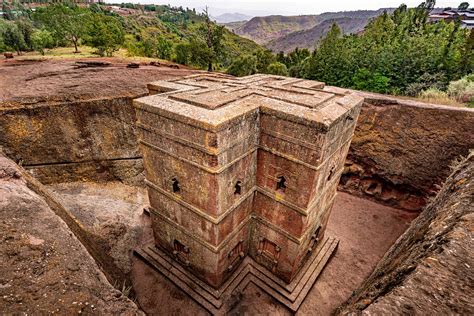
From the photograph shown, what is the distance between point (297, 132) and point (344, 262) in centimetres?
738

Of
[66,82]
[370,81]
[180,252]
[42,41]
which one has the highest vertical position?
[42,41]

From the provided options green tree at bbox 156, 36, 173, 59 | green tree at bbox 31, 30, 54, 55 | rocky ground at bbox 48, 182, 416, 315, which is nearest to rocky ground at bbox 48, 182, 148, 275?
rocky ground at bbox 48, 182, 416, 315

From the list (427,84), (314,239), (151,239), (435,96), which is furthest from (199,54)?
(314,239)

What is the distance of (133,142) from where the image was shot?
1295 cm

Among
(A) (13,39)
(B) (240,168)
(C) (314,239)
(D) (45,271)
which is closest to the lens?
(D) (45,271)

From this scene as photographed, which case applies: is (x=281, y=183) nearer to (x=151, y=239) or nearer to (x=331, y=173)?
(x=331, y=173)

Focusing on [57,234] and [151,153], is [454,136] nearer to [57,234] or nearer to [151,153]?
[151,153]

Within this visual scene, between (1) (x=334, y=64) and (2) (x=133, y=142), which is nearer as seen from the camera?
(2) (x=133, y=142)

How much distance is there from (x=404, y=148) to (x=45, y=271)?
52.0 ft

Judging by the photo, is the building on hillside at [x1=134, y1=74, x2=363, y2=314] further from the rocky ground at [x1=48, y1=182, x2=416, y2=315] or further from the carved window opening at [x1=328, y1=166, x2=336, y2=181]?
the rocky ground at [x1=48, y1=182, x2=416, y2=315]

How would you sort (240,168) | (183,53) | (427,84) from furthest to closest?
(183,53) < (427,84) < (240,168)

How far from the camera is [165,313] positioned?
27.2 ft

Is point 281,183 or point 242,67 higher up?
point 242,67

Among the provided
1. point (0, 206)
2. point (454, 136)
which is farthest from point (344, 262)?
point (0, 206)
